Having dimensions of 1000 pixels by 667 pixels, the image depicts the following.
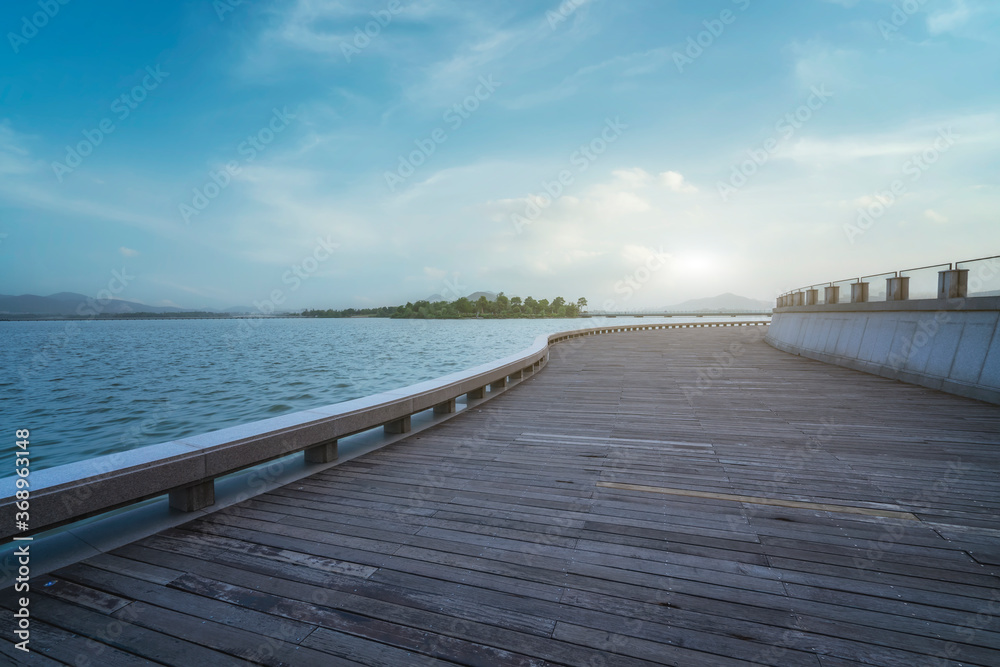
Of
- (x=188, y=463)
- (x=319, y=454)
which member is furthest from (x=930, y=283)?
(x=188, y=463)

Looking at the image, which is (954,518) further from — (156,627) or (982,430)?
(156,627)

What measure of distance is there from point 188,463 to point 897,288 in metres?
13.5

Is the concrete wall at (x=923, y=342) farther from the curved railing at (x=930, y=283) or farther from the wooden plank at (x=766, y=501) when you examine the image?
the wooden plank at (x=766, y=501)

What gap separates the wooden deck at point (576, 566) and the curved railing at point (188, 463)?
31cm

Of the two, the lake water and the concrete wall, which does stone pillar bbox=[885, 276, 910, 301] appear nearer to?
the concrete wall

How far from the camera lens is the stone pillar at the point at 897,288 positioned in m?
9.94

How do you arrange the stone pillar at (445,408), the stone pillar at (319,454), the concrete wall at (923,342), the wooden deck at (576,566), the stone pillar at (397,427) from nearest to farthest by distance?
the wooden deck at (576,566) → the stone pillar at (319,454) → the stone pillar at (397,427) → the stone pillar at (445,408) → the concrete wall at (923,342)

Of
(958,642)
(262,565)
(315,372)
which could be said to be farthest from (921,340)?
(315,372)

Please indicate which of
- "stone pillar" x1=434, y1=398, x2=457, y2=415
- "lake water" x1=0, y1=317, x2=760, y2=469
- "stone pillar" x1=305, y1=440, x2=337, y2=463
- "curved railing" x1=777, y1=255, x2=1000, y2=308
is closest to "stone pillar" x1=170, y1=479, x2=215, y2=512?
"stone pillar" x1=305, y1=440, x2=337, y2=463

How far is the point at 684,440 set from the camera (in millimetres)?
5445

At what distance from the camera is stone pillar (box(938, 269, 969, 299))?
326 inches

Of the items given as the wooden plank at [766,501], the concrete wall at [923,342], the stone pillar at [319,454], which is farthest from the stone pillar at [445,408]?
the concrete wall at [923,342]

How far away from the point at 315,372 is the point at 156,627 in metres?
25.0

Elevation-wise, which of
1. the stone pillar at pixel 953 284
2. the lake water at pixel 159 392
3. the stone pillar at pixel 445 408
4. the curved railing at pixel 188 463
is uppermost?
the stone pillar at pixel 953 284
